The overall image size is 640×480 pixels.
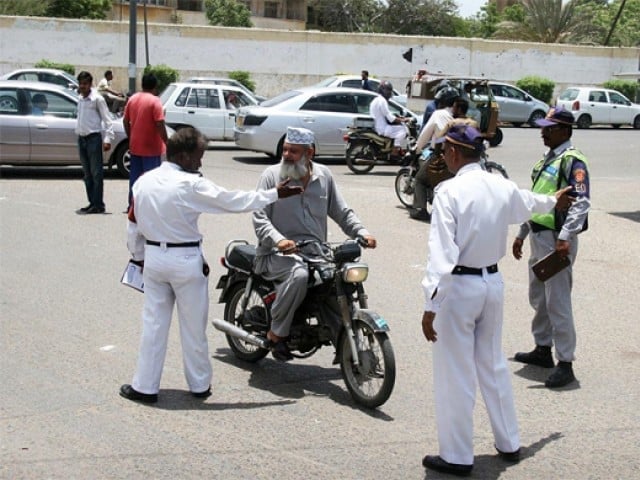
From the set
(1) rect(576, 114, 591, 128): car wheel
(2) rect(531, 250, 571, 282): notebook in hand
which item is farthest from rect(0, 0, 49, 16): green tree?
(2) rect(531, 250, 571, 282): notebook in hand

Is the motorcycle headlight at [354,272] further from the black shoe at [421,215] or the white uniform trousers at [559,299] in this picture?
the black shoe at [421,215]

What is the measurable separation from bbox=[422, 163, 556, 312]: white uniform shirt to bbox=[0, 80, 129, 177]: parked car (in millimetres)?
12257

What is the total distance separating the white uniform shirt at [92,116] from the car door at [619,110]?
28443mm

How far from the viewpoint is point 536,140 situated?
3002cm

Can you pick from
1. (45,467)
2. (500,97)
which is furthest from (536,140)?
(45,467)

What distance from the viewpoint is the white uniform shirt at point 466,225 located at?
16.7 ft

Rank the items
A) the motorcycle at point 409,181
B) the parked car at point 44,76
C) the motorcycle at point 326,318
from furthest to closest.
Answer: the parked car at point 44,76 → the motorcycle at point 409,181 → the motorcycle at point 326,318

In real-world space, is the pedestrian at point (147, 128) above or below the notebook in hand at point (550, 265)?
above

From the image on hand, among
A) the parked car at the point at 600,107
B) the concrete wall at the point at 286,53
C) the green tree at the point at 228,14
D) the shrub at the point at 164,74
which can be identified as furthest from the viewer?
the green tree at the point at 228,14

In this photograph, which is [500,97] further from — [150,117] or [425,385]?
[425,385]

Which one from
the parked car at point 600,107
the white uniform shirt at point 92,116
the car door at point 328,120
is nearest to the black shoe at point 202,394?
the white uniform shirt at point 92,116

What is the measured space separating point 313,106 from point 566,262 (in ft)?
47.2

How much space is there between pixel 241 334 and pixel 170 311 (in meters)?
0.71

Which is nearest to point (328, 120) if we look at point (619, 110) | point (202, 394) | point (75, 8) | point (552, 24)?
point (202, 394)
